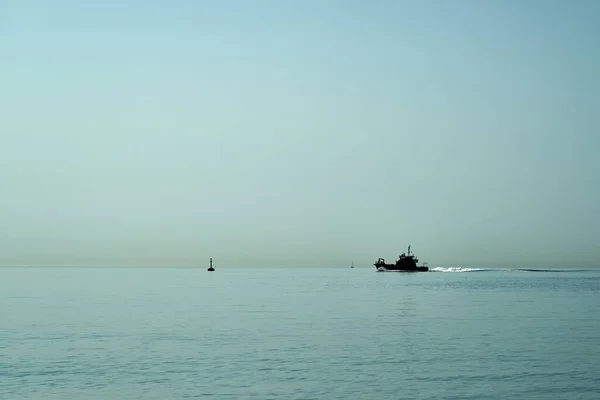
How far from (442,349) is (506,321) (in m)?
21.7

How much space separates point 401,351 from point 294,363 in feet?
27.5

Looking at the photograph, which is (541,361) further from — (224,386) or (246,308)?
(246,308)

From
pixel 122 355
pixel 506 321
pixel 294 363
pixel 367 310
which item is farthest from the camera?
pixel 367 310

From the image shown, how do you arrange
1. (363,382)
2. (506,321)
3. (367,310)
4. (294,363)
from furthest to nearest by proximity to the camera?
1. (367,310)
2. (506,321)
3. (294,363)
4. (363,382)

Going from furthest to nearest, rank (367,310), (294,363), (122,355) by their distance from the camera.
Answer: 1. (367,310)
2. (122,355)
3. (294,363)

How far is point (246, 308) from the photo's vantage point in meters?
85.8

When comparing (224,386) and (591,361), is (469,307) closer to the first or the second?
(591,361)

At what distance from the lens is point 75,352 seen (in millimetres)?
45656

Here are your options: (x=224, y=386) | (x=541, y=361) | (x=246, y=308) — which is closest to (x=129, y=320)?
(x=246, y=308)

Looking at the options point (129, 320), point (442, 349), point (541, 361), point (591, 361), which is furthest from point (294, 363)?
point (129, 320)

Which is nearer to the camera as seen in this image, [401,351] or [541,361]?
[541,361]

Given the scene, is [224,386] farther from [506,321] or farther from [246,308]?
[246,308]

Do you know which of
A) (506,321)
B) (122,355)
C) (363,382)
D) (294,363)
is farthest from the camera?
(506,321)

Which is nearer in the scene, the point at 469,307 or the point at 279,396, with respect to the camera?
the point at 279,396
